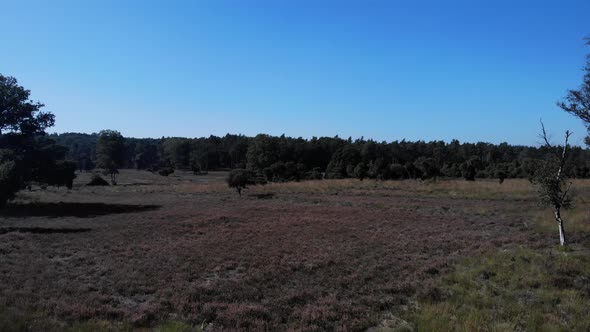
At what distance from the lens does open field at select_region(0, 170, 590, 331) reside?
396 inches

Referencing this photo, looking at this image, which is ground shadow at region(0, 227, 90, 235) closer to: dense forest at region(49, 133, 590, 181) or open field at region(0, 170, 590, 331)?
open field at region(0, 170, 590, 331)

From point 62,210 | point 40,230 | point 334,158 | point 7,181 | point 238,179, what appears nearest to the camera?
point 40,230

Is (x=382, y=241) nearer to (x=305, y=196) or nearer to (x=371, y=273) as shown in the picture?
(x=371, y=273)

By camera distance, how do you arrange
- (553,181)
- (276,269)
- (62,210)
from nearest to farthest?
(276,269) < (553,181) < (62,210)

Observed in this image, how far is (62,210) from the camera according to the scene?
4028cm

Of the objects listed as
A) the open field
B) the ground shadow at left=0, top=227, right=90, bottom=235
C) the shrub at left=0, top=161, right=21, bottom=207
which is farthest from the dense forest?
the ground shadow at left=0, top=227, right=90, bottom=235

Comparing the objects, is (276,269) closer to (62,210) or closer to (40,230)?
(40,230)

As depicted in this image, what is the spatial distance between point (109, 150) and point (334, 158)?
183 ft

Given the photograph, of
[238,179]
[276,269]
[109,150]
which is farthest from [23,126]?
[109,150]

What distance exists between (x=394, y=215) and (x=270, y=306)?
24.0 metres

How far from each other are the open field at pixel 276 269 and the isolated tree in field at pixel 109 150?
2881 inches

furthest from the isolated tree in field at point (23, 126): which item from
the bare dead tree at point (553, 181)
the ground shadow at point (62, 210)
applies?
the bare dead tree at point (553, 181)

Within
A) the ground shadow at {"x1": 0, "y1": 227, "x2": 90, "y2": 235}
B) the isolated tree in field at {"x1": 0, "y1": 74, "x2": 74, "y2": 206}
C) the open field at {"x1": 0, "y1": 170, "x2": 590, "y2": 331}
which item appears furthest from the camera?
the isolated tree in field at {"x1": 0, "y1": 74, "x2": 74, "y2": 206}

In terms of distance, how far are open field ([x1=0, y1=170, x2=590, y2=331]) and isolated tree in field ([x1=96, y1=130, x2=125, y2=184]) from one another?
73.2 metres
